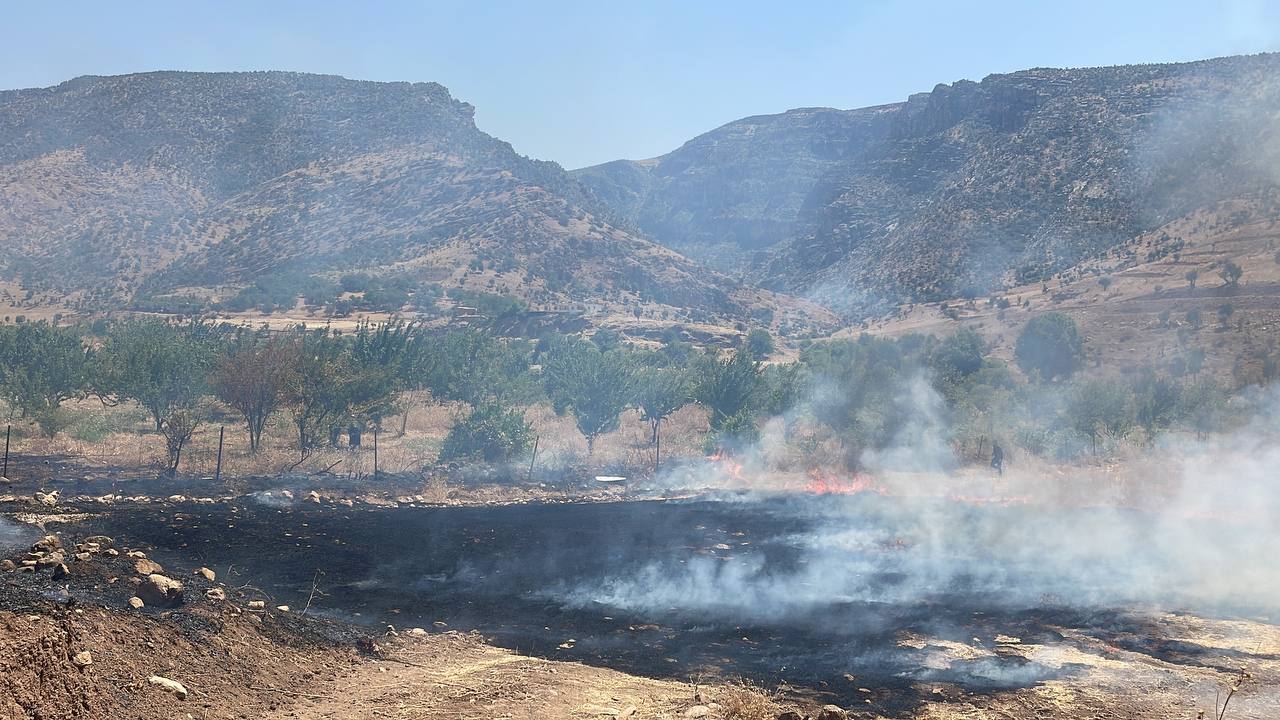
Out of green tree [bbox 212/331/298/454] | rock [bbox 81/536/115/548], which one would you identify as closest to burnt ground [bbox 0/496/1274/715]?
rock [bbox 81/536/115/548]

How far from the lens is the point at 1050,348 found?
8362 centimetres

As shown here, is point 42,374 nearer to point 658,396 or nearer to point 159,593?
point 658,396

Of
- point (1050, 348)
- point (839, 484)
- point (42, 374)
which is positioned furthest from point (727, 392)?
point (42, 374)

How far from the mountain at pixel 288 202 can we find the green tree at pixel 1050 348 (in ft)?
174

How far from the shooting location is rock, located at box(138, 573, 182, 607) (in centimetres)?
1975

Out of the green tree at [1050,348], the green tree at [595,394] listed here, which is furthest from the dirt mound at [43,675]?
the green tree at [1050,348]

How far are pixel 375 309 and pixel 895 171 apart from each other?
391 feet

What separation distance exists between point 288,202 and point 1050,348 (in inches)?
4632

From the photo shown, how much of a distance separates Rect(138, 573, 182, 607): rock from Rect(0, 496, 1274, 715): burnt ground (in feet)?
1.50

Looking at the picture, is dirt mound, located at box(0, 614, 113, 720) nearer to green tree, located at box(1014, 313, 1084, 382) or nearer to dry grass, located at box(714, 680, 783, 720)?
dry grass, located at box(714, 680, 783, 720)

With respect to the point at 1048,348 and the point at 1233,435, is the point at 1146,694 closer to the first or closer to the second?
the point at 1233,435

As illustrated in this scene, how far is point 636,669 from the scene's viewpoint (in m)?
22.3

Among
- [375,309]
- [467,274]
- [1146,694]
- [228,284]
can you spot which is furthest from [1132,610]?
[228,284]

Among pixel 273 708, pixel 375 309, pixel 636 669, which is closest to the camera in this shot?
pixel 273 708
